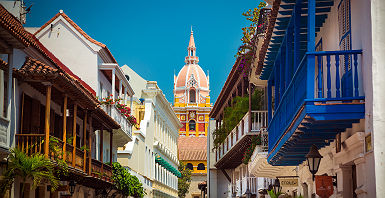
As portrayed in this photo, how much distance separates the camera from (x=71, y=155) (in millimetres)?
21312

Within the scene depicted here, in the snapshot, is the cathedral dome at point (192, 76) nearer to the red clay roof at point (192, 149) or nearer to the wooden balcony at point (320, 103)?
the red clay roof at point (192, 149)

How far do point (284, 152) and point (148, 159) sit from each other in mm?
37499

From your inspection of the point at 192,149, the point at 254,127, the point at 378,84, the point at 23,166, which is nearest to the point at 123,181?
the point at 254,127

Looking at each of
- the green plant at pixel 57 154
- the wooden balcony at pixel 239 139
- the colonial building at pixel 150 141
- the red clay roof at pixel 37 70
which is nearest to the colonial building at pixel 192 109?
the colonial building at pixel 150 141

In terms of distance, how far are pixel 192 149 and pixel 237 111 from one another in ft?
245

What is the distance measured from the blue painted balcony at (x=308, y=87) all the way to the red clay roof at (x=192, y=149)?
8718cm

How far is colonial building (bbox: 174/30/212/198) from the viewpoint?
4141 inches

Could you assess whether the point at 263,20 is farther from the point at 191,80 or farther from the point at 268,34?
the point at 191,80

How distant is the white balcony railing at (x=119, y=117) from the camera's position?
3030 cm

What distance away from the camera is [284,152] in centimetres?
1492

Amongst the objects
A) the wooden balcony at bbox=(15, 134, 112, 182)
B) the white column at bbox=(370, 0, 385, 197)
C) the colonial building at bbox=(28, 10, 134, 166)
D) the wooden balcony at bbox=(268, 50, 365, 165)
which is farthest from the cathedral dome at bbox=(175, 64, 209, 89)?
the white column at bbox=(370, 0, 385, 197)

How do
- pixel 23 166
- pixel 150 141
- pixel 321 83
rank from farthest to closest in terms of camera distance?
pixel 150 141 → pixel 23 166 → pixel 321 83

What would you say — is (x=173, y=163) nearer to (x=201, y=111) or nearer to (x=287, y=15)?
(x=201, y=111)

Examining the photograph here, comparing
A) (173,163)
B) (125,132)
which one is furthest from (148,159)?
(173,163)
